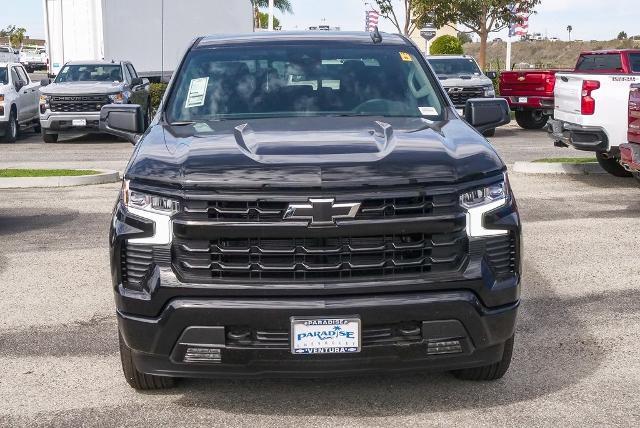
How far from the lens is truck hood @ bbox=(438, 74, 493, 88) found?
24.0m

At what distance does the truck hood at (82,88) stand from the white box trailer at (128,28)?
2312 mm

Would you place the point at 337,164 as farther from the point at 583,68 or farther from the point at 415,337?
the point at 583,68

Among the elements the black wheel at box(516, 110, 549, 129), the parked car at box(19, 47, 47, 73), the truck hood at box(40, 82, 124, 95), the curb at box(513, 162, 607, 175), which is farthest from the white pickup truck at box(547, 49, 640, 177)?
the parked car at box(19, 47, 47, 73)

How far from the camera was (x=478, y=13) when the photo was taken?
4175 cm

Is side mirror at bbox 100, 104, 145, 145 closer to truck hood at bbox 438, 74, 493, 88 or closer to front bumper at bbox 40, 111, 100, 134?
front bumper at bbox 40, 111, 100, 134

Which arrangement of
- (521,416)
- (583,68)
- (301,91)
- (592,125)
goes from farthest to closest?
(583,68), (592,125), (301,91), (521,416)

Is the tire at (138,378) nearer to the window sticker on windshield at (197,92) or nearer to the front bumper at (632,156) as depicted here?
the window sticker on windshield at (197,92)

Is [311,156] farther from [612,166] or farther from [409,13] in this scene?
→ [409,13]

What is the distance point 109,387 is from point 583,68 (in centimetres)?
1524

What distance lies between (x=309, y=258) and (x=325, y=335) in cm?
36

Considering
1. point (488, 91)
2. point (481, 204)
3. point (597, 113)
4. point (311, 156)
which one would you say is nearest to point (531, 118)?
point (488, 91)

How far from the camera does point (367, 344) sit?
4.85 m

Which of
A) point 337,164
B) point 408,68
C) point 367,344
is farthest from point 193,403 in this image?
point 408,68

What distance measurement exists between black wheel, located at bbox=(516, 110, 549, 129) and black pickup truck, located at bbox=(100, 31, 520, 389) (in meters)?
21.1
